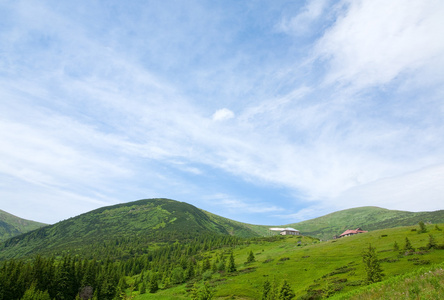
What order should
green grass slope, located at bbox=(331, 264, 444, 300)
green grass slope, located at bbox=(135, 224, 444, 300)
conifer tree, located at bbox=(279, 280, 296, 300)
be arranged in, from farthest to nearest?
green grass slope, located at bbox=(135, 224, 444, 300)
conifer tree, located at bbox=(279, 280, 296, 300)
green grass slope, located at bbox=(331, 264, 444, 300)

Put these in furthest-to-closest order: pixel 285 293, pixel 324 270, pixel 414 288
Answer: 1. pixel 324 270
2. pixel 285 293
3. pixel 414 288

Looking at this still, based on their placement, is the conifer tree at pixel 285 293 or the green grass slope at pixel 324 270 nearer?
the conifer tree at pixel 285 293

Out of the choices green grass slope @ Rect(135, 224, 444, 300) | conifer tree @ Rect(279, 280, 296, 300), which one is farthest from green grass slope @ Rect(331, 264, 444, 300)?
conifer tree @ Rect(279, 280, 296, 300)

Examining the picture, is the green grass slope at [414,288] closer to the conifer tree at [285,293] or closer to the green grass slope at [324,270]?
the green grass slope at [324,270]

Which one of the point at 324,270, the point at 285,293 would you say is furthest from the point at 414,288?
the point at 324,270

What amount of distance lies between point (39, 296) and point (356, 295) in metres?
92.3

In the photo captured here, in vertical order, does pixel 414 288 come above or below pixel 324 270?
above

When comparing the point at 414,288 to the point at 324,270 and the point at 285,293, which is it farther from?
the point at 324,270

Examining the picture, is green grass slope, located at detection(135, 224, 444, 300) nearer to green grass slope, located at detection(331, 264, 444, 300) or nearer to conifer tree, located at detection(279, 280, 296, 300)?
conifer tree, located at detection(279, 280, 296, 300)

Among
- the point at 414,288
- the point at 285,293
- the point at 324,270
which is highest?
the point at 414,288

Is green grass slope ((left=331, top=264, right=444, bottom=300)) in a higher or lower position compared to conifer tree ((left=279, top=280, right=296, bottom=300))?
higher

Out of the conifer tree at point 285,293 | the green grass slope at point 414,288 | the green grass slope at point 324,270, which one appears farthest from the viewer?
the green grass slope at point 324,270

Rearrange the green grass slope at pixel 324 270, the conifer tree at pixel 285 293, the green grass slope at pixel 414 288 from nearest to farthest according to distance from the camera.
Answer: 1. the green grass slope at pixel 414 288
2. the conifer tree at pixel 285 293
3. the green grass slope at pixel 324 270

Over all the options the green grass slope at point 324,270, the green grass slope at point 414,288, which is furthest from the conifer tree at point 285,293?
the green grass slope at point 414,288
